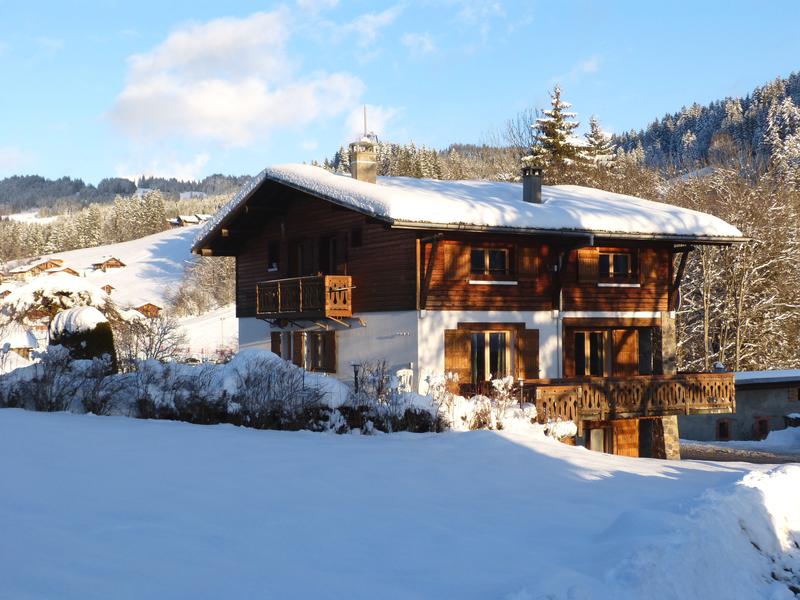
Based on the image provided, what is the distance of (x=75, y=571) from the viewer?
17.8 feet

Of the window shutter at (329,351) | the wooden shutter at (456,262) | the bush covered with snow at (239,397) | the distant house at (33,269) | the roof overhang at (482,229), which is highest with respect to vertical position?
the distant house at (33,269)

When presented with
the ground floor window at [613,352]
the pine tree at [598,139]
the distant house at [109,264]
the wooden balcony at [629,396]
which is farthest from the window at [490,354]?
the distant house at [109,264]

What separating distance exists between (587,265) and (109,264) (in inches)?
3325

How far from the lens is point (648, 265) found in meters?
24.7

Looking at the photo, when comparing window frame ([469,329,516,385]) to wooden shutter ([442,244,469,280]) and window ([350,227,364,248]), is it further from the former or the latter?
window ([350,227,364,248])

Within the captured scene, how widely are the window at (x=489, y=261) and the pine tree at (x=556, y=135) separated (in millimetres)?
28388

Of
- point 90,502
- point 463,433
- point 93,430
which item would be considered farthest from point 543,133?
point 90,502

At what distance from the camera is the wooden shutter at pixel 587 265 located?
23.5 meters

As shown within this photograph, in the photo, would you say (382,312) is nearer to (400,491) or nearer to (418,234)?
(418,234)

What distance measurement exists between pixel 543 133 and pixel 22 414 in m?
43.5

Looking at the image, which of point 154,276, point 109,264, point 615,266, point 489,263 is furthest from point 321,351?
point 109,264

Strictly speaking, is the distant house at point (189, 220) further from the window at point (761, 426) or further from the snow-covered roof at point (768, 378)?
the snow-covered roof at point (768, 378)

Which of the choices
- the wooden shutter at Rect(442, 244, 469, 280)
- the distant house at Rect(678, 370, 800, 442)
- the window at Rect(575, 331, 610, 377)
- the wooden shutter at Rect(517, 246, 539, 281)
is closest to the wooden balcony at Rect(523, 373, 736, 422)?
the window at Rect(575, 331, 610, 377)

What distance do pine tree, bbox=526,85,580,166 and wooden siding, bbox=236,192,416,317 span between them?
85.5ft
